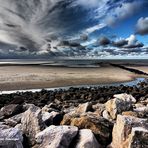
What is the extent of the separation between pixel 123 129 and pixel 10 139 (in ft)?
7.45

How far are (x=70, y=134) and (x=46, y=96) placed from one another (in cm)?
1260

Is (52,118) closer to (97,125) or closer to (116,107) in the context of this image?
(97,125)

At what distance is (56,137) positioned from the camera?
5.42m

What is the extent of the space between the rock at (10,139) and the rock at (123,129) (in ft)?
6.49

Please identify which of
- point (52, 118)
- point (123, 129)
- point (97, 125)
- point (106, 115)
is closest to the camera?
point (123, 129)

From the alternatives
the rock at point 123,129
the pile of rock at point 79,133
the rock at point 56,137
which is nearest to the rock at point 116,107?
the pile of rock at point 79,133

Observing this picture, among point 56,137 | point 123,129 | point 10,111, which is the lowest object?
point 10,111

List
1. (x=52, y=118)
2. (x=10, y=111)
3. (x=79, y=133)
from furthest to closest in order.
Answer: (x=10, y=111), (x=52, y=118), (x=79, y=133)

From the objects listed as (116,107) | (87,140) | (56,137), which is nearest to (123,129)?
(87,140)

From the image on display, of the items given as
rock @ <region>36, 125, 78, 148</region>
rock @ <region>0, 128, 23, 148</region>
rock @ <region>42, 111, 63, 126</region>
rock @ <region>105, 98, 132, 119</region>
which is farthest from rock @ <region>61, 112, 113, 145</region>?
rock @ <region>0, 128, 23, 148</region>

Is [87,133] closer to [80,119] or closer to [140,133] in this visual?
[80,119]

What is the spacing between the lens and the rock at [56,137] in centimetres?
533

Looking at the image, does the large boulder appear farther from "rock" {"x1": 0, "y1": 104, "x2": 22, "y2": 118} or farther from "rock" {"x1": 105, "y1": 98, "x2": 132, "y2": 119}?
"rock" {"x1": 0, "y1": 104, "x2": 22, "y2": 118}

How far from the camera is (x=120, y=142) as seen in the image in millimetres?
5422
